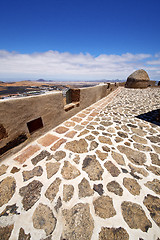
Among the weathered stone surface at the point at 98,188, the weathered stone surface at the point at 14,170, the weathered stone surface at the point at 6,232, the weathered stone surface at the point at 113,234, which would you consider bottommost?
the weathered stone surface at the point at 113,234

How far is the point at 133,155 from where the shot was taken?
6.65 ft

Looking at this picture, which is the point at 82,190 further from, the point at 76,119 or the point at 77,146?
the point at 76,119

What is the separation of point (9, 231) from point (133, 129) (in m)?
3.40

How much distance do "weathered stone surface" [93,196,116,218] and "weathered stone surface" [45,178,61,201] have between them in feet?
1.97

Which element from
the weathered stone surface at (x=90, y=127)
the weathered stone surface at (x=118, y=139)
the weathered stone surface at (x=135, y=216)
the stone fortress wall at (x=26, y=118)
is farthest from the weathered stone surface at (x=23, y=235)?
the weathered stone surface at (x=90, y=127)

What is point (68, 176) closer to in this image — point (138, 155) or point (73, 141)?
point (73, 141)

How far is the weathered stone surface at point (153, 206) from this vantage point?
45.6 inches

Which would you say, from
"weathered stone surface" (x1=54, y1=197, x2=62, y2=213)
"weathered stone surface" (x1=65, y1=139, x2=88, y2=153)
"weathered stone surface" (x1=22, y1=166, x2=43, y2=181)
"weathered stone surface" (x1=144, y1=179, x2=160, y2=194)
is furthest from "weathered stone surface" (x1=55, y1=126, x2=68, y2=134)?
"weathered stone surface" (x1=144, y1=179, x2=160, y2=194)

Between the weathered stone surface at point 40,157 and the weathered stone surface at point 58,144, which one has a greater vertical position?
the weathered stone surface at point 58,144

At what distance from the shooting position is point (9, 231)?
1034 millimetres

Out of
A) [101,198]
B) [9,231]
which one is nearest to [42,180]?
[9,231]

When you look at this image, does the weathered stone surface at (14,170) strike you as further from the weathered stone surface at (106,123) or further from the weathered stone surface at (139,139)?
the weathered stone surface at (139,139)

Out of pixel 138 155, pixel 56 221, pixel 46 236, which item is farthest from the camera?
pixel 138 155

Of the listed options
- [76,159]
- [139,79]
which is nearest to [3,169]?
[76,159]
